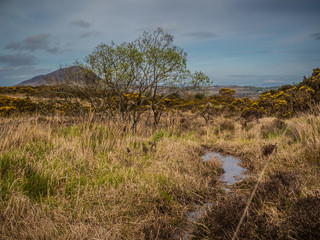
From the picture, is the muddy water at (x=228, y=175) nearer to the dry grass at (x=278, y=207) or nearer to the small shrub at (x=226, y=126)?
the dry grass at (x=278, y=207)

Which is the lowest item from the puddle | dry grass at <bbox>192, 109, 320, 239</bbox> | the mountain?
the puddle

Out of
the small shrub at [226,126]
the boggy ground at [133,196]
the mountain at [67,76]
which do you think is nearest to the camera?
the boggy ground at [133,196]

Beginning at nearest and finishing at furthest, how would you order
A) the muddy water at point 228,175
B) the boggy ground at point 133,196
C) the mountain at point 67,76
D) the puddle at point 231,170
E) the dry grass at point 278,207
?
the dry grass at point 278,207
the boggy ground at point 133,196
the muddy water at point 228,175
the puddle at point 231,170
the mountain at point 67,76

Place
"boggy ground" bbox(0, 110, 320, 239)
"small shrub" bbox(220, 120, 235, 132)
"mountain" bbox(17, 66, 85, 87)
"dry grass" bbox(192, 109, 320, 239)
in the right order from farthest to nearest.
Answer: "mountain" bbox(17, 66, 85, 87) → "small shrub" bbox(220, 120, 235, 132) → "boggy ground" bbox(0, 110, 320, 239) → "dry grass" bbox(192, 109, 320, 239)

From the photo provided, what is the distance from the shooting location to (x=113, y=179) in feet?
9.84

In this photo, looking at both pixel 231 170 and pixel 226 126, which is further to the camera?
pixel 226 126

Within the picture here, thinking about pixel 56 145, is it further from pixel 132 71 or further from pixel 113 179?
pixel 132 71

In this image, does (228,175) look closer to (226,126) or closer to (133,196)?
(133,196)

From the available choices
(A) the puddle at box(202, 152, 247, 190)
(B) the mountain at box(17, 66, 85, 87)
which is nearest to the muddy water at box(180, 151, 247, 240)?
(A) the puddle at box(202, 152, 247, 190)

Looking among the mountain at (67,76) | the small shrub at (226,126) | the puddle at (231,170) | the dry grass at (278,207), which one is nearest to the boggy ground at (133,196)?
the dry grass at (278,207)

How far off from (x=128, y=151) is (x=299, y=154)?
3533mm

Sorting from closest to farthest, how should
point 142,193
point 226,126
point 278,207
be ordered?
point 278,207, point 142,193, point 226,126

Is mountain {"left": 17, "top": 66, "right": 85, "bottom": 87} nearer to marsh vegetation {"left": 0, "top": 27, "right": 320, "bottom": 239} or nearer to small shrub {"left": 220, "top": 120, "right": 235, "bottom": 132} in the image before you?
marsh vegetation {"left": 0, "top": 27, "right": 320, "bottom": 239}

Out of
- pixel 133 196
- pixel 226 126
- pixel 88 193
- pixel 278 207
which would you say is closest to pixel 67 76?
pixel 226 126
